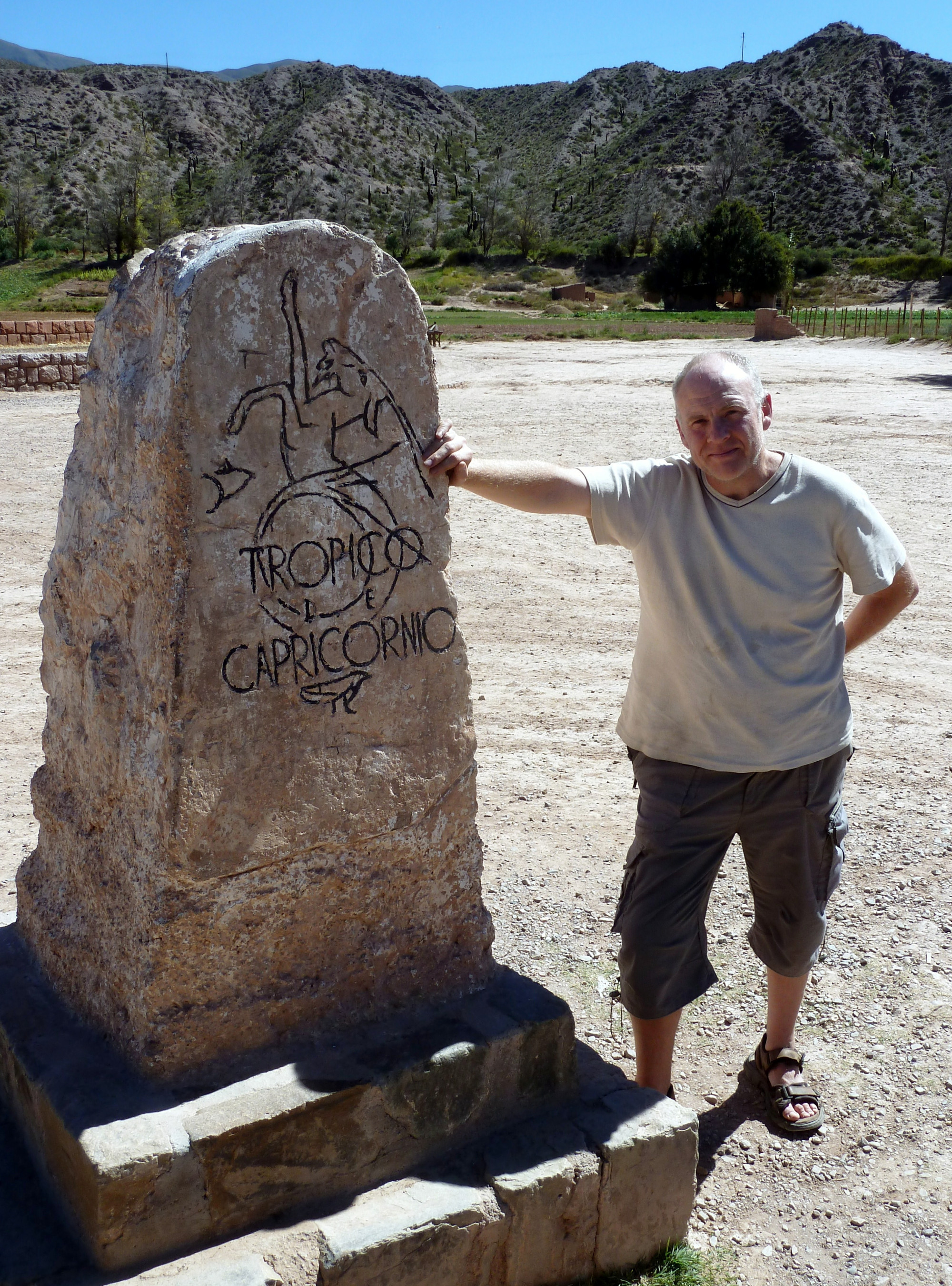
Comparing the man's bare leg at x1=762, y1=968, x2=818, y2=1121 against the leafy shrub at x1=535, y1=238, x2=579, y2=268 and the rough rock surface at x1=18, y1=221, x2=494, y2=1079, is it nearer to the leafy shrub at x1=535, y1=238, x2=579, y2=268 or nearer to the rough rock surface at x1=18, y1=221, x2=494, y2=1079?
the rough rock surface at x1=18, y1=221, x2=494, y2=1079

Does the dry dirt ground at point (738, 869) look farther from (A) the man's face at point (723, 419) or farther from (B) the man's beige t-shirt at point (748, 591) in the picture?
(A) the man's face at point (723, 419)

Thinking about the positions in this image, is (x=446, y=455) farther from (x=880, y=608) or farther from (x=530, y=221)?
(x=530, y=221)

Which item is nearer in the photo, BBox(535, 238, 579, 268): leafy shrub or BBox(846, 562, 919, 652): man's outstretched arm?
BBox(846, 562, 919, 652): man's outstretched arm

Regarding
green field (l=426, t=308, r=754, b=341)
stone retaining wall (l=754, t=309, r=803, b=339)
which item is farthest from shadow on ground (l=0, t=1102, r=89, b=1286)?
stone retaining wall (l=754, t=309, r=803, b=339)

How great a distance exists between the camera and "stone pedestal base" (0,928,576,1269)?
6.74ft

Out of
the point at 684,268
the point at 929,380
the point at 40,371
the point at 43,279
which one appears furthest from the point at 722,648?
the point at 43,279

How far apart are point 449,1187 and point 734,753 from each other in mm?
1118

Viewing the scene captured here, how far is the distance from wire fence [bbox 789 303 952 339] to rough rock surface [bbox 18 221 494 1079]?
22.2 meters

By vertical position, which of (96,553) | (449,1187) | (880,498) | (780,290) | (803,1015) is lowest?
(803,1015)

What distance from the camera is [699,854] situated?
263cm

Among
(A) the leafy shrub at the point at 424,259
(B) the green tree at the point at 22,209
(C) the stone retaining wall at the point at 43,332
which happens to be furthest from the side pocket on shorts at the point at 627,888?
(B) the green tree at the point at 22,209

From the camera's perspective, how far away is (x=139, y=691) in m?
2.21

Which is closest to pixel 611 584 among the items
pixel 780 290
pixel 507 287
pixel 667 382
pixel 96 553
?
pixel 96 553

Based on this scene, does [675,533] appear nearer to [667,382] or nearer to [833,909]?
[833,909]
